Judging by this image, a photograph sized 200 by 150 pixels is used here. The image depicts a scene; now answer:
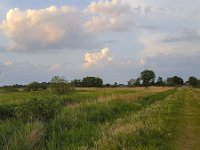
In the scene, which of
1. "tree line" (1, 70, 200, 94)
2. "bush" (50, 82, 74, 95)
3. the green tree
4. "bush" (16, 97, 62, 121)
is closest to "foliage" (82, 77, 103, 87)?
"tree line" (1, 70, 200, 94)

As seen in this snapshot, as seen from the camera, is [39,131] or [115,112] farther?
[115,112]

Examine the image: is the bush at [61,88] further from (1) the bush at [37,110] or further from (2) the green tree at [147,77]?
(2) the green tree at [147,77]

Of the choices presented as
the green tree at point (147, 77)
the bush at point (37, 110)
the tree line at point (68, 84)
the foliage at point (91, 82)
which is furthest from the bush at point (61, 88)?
the green tree at point (147, 77)

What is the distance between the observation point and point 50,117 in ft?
66.6

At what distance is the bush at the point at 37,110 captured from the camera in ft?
64.1

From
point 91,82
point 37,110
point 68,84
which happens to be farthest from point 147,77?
point 37,110

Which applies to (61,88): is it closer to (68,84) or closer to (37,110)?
(68,84)

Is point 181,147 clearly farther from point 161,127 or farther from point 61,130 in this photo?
point 61,130

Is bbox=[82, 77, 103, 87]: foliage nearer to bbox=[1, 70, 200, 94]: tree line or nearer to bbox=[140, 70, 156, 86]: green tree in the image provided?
bbox=[1, 70, 200, 94]: tree line

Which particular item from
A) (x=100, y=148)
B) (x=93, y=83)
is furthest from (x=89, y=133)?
(x=93, y=83)

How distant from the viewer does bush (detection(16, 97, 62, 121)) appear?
19.5 m

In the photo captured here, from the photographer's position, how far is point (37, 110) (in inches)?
Answer: 790

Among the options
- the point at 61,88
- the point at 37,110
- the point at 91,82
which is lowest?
the point at 37,110

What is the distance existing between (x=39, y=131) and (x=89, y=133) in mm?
1796
